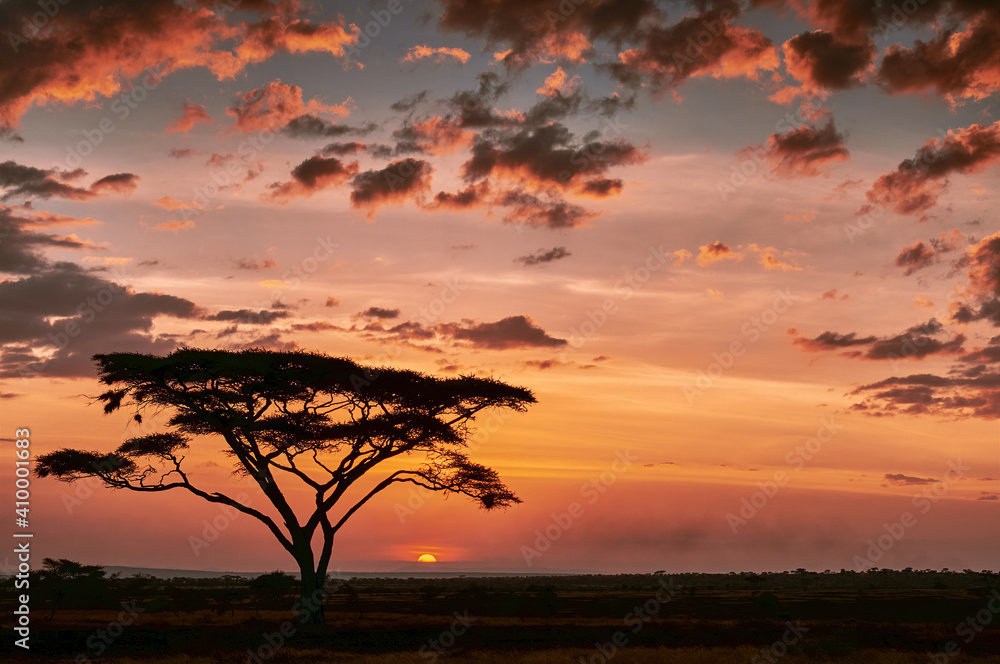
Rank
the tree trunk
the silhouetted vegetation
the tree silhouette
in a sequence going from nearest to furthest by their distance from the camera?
the silhouetted vegetation
the tree trunk
the tree silhouette

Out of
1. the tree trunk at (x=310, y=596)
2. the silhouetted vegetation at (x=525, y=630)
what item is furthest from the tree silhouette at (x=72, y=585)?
the tree trunk at (x=310, y=596)

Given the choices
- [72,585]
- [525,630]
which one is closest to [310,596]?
[525,630]

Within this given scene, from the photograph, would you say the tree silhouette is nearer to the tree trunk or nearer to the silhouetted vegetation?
the silhouetted vegetation

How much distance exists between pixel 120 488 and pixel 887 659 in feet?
103

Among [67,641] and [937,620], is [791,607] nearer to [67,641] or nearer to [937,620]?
[937,620]

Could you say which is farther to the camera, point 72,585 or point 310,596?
point 72,585

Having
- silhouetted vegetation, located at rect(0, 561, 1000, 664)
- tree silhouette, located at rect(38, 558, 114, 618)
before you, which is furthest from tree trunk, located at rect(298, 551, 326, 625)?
tree silhouette, located at rect(38, 558, 114, 618)

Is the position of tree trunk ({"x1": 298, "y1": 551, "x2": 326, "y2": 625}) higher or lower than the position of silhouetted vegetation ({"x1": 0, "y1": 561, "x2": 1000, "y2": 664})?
higher

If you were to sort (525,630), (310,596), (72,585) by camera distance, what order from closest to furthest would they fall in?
1. (525,630)
2. (310,596)
3. (72,585)

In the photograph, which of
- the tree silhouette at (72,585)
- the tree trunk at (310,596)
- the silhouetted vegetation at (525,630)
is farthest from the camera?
the tree silhouette at (72,585)

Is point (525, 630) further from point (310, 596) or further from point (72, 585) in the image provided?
point (72, 585)

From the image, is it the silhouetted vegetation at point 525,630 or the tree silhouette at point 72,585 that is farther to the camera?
the tree silhouette at point 72,585

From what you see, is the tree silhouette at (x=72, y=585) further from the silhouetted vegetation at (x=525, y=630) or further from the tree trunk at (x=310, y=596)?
the tree trunk at (x=310, y=596)

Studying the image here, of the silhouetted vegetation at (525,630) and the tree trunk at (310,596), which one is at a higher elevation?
the tree trunk at (310,596)
